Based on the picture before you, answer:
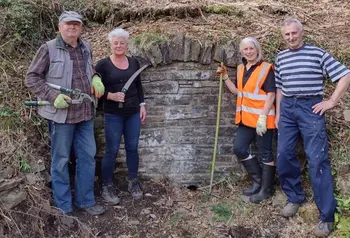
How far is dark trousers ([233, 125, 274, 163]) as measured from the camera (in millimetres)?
4402

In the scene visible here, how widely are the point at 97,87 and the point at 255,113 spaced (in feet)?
5.49

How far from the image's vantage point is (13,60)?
492 centimetres

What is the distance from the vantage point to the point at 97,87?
13.2ft

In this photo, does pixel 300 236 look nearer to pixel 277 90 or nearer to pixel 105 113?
pixel 277 90

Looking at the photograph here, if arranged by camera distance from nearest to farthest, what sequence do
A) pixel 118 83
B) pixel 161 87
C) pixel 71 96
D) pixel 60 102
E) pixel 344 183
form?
pixel 60 102 → pixel 71 96 → pixel 344 183 → pixel 118 83 → pixel 161 87

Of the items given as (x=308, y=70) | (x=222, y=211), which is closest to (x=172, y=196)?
(x=222, y=211)

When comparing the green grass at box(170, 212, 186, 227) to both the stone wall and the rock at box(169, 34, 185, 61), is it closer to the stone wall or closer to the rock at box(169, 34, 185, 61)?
the stone wall

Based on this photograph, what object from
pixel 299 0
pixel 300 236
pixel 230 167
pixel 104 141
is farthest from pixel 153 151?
pixel 299 0

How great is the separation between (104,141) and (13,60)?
4.89 ft

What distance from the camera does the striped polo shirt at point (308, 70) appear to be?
385 centimetres

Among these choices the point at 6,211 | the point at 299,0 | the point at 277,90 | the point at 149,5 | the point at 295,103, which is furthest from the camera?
the point at 299,0

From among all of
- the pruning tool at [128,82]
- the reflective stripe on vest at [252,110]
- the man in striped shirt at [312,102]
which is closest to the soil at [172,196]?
the man in striped shirt at [312,102]

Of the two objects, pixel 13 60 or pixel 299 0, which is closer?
pixel 13 60

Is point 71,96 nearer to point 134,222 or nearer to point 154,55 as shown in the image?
point 154,55
